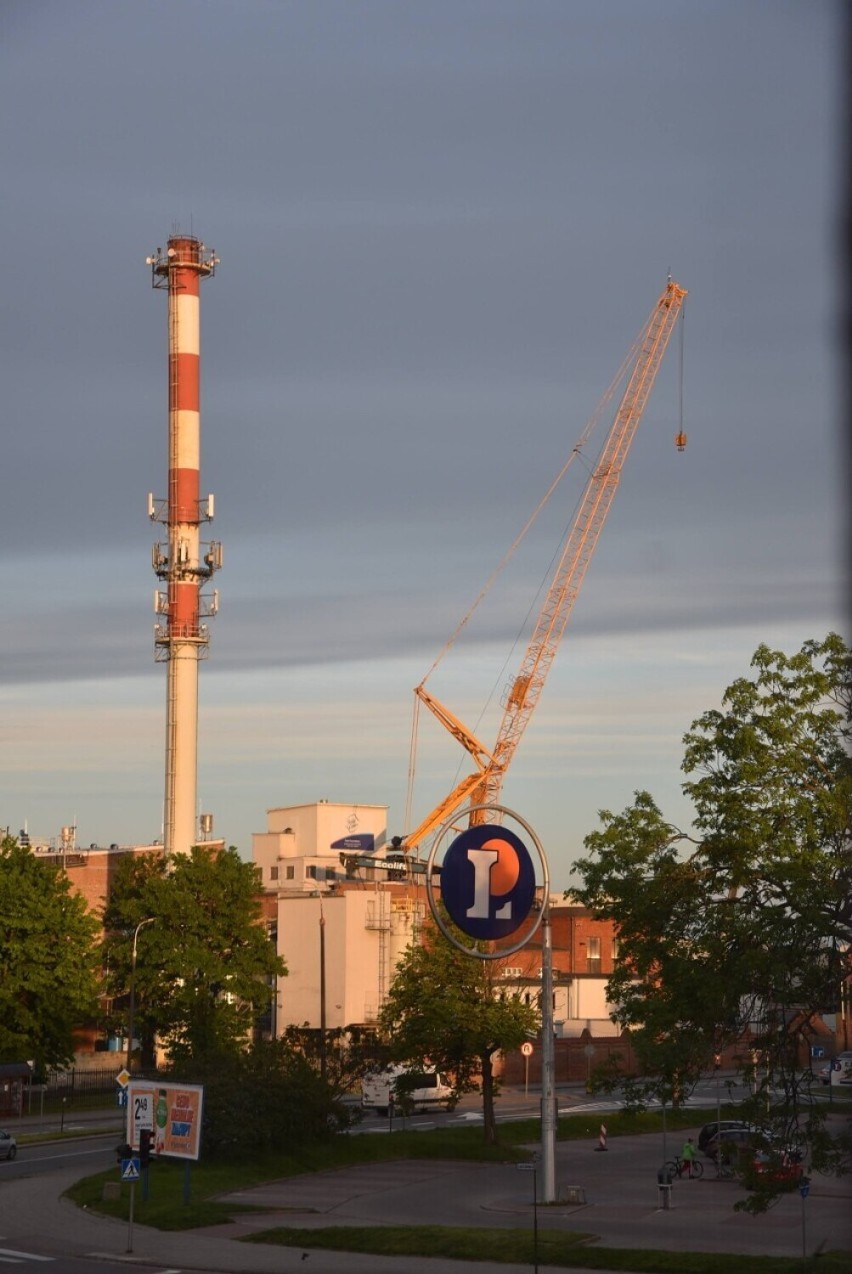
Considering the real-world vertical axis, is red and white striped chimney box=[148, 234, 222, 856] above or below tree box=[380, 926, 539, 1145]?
above

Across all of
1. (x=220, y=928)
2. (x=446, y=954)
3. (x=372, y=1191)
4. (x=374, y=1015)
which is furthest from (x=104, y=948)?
(x=372, y=1191)

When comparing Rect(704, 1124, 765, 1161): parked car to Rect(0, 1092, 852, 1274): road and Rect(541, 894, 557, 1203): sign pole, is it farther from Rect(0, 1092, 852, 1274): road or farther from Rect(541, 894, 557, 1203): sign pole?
Rect(541, 894, 557, 1203): sign pole

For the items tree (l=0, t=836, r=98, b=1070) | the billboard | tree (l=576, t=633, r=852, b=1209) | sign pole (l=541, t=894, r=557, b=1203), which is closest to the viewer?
tree (l=576, t=633, r=852, b=1209)

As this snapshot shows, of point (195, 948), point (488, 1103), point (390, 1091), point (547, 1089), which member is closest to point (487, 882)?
point (547, 1089)

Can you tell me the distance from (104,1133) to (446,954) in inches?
813

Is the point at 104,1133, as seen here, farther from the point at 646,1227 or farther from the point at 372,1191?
the point at 646,1227

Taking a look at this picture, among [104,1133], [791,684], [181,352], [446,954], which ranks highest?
[181,352]

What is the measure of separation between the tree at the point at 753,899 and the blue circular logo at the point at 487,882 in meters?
3.11

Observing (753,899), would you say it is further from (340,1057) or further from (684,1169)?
(340,1057)

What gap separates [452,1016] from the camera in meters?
55.7

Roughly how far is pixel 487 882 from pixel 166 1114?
17862 millimetres

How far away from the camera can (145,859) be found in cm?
8962

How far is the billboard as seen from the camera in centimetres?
4088

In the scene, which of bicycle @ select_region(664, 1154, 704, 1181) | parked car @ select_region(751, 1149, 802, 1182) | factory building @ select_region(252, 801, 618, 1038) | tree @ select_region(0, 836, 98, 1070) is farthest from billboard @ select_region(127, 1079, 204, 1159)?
factory building @ select_region(252, 801, 618, 1038)
